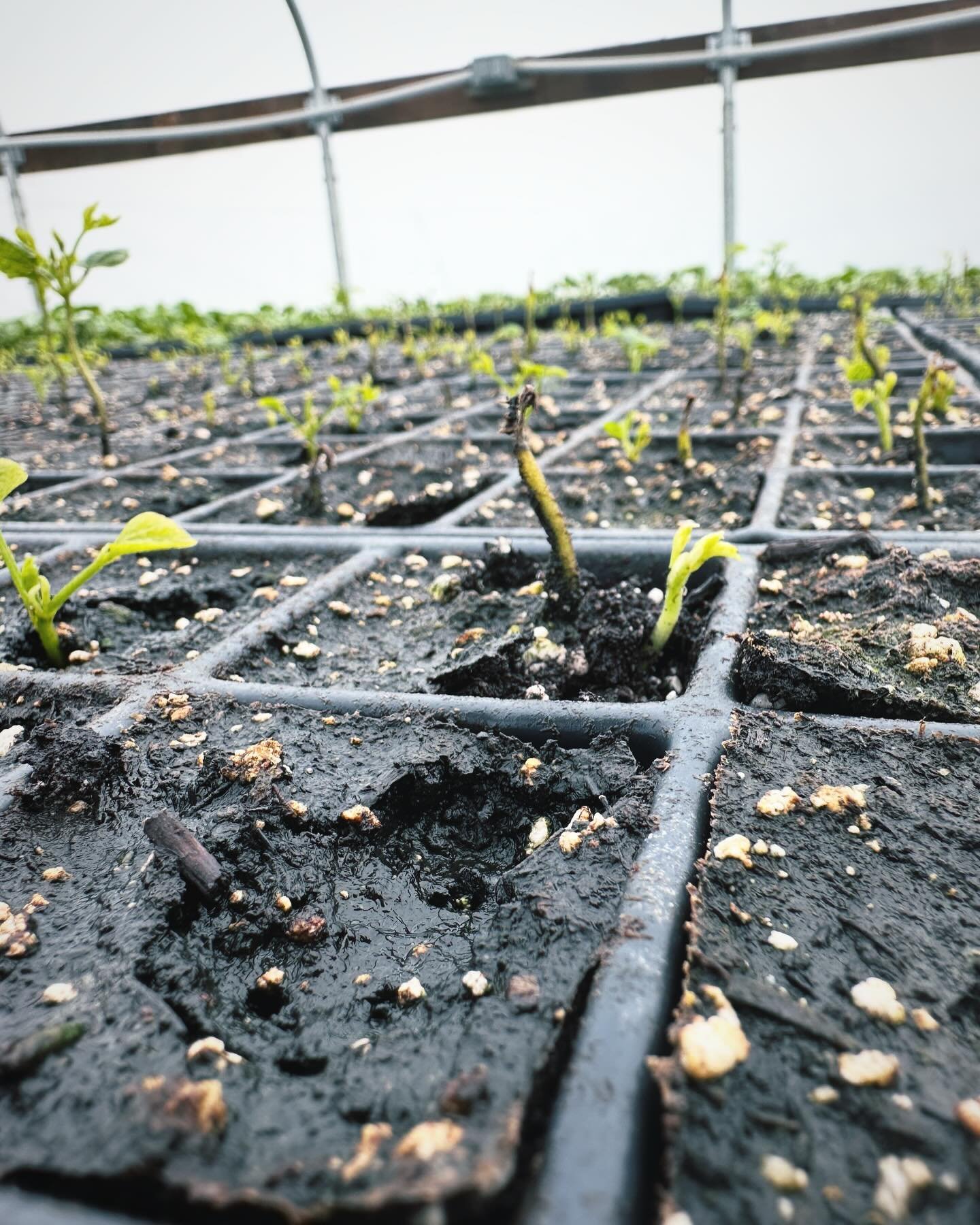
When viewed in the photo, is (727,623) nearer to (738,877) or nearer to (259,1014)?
(738,877)

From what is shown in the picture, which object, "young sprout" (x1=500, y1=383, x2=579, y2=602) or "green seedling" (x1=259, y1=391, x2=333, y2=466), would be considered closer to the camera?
"young sprout" (x1=500, y1=383, x2=579, y2=602)

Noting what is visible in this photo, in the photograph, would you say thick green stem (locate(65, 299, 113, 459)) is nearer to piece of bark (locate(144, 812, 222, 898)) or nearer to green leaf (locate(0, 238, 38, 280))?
green leaf (locate(0, 238, 38, 280))

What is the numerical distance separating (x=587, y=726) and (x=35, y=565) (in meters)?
0.71

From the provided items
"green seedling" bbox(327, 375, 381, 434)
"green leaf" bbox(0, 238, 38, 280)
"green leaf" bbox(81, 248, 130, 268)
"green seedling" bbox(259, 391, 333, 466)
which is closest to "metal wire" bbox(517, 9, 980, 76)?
"green seedling" bbox(327, 375, 381, 434)

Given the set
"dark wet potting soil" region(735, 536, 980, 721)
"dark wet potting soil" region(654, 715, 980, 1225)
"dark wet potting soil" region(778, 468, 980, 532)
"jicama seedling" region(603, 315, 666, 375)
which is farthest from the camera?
"jicama seedling" region(603, 315, 666, 375)

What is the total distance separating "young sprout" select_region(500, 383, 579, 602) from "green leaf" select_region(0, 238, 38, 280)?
5.22ft

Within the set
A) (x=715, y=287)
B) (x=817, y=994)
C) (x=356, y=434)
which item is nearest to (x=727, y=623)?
(x=817, y=994)

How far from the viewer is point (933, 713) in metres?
0.78

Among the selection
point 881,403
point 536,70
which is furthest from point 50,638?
point 536,70

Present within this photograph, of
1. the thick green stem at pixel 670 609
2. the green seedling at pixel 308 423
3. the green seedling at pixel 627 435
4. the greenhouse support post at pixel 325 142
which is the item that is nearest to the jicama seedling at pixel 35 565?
the thick green stem at pixel 670 609

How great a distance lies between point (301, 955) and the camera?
62 cm

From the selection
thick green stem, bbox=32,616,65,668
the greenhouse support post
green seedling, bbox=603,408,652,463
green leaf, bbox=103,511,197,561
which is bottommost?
thick green stem, bbox=32,616,65,668

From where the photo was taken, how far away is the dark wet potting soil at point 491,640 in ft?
3.19

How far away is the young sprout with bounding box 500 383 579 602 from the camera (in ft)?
3.17
